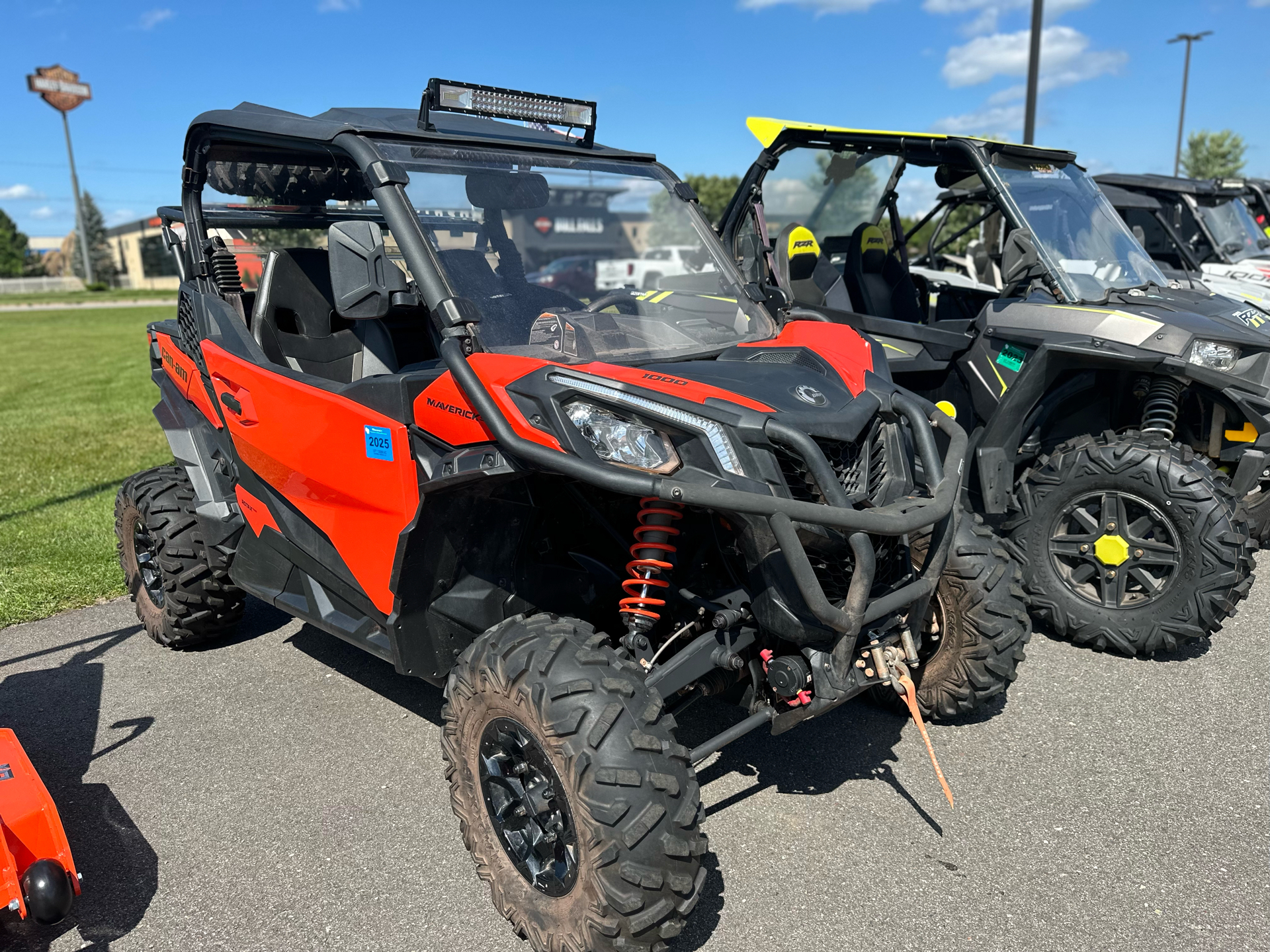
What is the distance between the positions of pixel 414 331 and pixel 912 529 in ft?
7.26

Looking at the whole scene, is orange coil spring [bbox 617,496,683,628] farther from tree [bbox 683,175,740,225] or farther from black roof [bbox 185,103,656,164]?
tree [bbox 683,175,740,225]

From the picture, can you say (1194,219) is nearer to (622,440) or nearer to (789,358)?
(789,358)

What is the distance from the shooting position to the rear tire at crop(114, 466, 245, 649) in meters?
4.61

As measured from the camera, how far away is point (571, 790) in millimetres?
2512

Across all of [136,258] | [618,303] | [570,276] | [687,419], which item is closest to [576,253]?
[570,276]

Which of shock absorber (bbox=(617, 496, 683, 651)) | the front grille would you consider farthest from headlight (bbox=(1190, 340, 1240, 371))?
shock absorber (bbox=(617, 496, 683, 651))

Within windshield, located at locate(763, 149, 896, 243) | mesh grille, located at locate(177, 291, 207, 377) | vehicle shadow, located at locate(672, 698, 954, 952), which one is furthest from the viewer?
windshield, located at locate(763, 149, 896, 243)

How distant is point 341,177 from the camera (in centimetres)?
446

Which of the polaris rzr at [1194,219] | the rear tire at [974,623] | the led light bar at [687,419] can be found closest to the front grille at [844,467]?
the led light bar at [687,419]

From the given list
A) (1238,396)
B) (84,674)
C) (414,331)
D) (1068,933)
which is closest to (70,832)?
(84,674)

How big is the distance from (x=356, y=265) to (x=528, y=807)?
1.69 m

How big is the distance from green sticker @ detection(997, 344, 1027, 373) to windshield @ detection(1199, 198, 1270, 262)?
292 inches

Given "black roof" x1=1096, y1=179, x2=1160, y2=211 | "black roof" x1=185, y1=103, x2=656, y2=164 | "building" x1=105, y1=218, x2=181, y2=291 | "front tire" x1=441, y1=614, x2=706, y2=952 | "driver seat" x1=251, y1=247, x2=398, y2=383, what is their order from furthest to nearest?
"building" x1=105, y1=218, x2=181, y2=291 → "black roof" x1=1096, y1=179, x2=1160, y2=211 → "driver seat" x1=251, y1=247, x2=398, y2=383 → "black roof" x1=185, y1=103, x2=656, y2=164 → "front tire" x1=441, y1=614, x2=706, y2=952

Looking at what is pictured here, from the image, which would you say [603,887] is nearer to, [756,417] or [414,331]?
[756,417]
